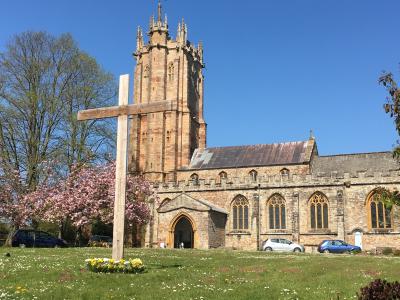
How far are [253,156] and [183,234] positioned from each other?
11.2 metres

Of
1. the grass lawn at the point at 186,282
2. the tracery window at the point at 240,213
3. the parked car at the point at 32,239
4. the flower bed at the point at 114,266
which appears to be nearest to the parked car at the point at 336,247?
the tracery window at the point at 240,213

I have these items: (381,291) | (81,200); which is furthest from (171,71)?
(381,291)

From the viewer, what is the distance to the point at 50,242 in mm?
34688

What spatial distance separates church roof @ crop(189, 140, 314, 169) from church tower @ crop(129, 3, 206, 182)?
2283 mm

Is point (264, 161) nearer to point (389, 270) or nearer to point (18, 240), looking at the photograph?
point (18, 240)

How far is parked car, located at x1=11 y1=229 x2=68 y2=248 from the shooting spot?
1321 inches

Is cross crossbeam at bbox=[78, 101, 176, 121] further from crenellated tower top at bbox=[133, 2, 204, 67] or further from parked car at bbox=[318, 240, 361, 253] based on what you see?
crenellated tower top at bbox=[133, 2, 204, 67]

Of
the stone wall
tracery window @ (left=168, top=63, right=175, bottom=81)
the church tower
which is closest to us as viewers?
the stone wall

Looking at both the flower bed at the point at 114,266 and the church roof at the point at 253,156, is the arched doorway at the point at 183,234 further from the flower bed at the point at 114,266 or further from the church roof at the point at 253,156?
the flower bed at the point at 114,266

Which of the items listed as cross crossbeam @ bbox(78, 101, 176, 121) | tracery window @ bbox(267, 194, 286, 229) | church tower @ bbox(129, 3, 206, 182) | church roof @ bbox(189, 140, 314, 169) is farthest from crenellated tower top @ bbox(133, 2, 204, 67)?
cross crossbeam @ bbox(78, 101, 176, 121)

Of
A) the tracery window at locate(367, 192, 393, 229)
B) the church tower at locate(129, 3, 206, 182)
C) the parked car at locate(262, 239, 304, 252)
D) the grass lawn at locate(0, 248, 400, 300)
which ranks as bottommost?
the grass lawn at locate(0, 248, 400, 300)

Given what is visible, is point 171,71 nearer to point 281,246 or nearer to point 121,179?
point 281,246

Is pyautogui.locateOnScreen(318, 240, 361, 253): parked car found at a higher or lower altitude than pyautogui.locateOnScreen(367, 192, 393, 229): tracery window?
lower

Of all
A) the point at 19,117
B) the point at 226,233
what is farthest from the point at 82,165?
the point at 226,233
